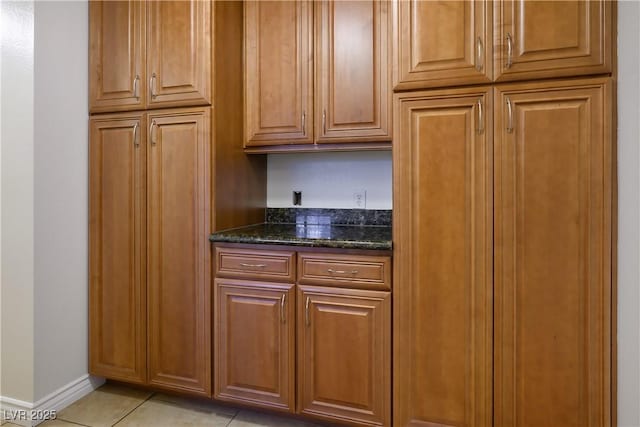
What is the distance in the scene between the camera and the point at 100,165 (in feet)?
6.89

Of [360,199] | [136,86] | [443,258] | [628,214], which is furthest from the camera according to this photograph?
[360,199]

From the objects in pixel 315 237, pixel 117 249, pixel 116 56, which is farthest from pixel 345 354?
pixel 116 56

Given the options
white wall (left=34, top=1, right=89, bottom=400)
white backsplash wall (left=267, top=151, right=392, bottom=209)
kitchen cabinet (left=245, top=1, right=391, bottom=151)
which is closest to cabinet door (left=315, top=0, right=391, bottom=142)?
kitchen cabinet (left=245, top=1, right=391, bottom=151)

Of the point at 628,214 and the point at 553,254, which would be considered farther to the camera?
the point at 553,254

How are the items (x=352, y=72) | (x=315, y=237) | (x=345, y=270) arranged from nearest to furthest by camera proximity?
(x=345, y=270), (x=315, y=237), (x=352, y=72)

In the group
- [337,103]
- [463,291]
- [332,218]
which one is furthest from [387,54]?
[463,291]

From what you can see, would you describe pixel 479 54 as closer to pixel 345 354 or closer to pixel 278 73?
pixel 278 73

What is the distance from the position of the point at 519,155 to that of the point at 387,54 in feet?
2.68

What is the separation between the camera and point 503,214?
58.4 inches

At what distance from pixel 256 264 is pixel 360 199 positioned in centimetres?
81

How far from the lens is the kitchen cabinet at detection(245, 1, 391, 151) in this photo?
6.20 feet

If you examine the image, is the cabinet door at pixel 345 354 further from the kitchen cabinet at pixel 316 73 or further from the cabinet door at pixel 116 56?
the cabinet door at pixel 116 56

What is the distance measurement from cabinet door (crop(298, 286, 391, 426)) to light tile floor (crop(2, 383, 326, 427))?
0.30m

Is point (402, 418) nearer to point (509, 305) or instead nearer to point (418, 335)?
point (418, 335)
